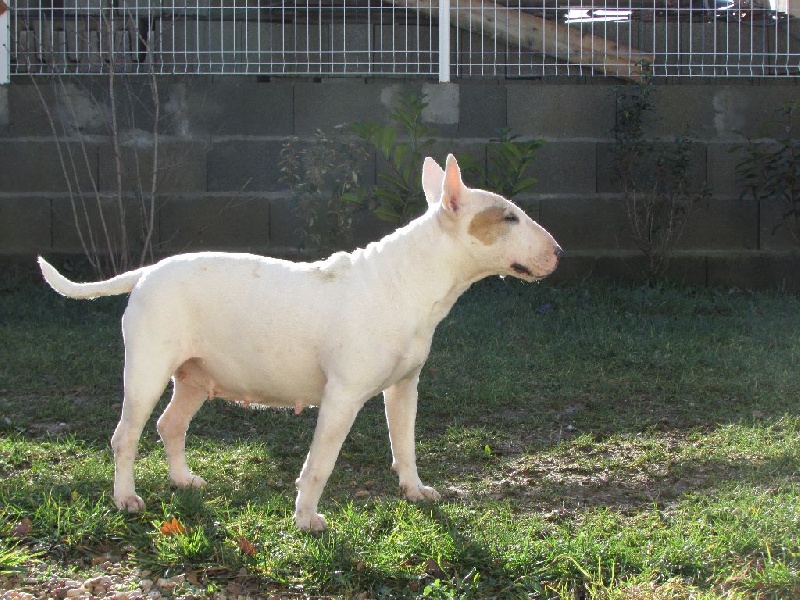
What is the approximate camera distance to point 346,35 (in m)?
9.65

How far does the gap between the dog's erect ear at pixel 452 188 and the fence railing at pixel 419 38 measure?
5211mm

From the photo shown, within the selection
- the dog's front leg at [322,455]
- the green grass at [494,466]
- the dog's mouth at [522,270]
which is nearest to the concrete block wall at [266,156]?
the green grass at [494,466]

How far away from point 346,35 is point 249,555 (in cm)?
637

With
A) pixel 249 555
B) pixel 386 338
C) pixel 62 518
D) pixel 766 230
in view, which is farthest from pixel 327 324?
pixel 766 230

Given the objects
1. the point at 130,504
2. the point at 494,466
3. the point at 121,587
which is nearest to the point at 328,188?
the point at 494,466

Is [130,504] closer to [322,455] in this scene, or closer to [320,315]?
[322,455]

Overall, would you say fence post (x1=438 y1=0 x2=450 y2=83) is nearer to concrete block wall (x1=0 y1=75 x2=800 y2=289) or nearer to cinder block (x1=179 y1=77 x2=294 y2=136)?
concrete block wall (x1=0 y1=75 x2=800 y2=289)

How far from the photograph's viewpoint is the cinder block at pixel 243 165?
9.43 metres

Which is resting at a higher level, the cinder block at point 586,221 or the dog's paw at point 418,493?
the cinder block at point 586,221

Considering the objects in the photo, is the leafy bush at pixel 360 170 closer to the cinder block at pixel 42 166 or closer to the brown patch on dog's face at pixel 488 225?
the cinder block at pixel 42 166

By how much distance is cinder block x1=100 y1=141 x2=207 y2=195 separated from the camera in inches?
370

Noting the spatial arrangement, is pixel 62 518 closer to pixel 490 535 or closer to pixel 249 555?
pixel 249 555

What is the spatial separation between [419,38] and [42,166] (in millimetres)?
3337

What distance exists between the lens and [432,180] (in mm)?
4883
